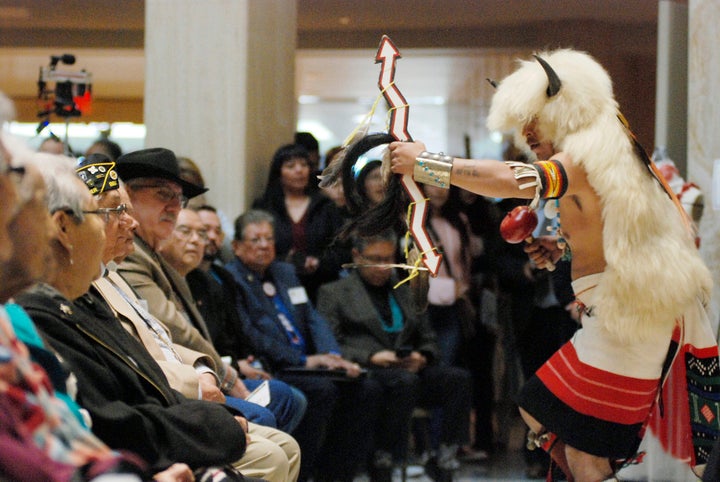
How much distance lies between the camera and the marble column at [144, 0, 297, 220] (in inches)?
221

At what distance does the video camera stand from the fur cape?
2.86 meters

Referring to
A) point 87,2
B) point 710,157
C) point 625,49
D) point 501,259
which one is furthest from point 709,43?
point 87,2

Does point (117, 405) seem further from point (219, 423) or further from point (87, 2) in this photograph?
point (87, 2)

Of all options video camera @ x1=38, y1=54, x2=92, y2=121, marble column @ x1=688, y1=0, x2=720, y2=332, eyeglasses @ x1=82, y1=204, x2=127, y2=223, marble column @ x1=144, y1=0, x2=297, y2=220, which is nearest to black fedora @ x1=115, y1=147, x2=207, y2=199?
eyeglasses @ x1=82, y1=204, x2=127, y2=223

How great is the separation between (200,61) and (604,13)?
422cm

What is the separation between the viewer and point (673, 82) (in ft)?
18.7

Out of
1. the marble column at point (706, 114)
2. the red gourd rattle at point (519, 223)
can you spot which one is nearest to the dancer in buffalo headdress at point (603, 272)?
the red gourd rattle at point (519, 223)

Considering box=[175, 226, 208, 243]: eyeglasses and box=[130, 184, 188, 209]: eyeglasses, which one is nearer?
box=[130, 184, 188, 209]: eyeglasses

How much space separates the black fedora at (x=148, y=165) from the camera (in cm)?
368

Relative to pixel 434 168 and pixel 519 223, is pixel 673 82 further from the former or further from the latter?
pixel 434 168

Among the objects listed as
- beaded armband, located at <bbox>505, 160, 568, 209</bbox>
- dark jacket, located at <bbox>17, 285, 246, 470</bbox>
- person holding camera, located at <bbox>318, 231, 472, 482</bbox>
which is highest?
beaded armband, located at <bbox>505, 160, 568, 209</bbox>

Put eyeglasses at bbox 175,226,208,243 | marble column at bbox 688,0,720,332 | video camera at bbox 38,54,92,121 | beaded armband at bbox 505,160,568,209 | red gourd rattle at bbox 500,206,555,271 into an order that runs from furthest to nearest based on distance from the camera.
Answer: video camera at bbox 38,54,92,121, marble column at bbox 688,0,720,332, eyeglasses at bbox 175,226,208,243, red gourd rattle at bbox 500,206,555,271, beaded armband at bbox 505,160,568,209

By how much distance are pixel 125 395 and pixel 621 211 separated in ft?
5.24

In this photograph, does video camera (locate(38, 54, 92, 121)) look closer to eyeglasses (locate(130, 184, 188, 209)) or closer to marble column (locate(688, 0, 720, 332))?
eyeglasses (locate(130, 184, 188, 209))
